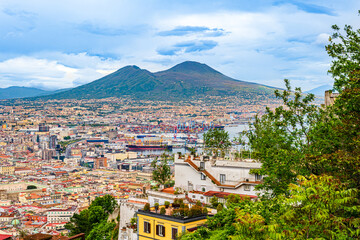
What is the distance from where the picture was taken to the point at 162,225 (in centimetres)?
785

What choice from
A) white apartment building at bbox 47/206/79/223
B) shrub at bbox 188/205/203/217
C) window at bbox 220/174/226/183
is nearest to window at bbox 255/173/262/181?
Answer: window at bbox 220/174/226/183

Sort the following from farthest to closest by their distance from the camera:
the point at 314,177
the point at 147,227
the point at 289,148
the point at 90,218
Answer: the point at 90,218, the point at 147,227, the point at 289,148, the point at 314,177

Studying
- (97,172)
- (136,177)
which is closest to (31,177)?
(97,172)

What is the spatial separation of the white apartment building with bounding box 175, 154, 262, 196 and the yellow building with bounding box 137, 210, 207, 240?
2.74 m

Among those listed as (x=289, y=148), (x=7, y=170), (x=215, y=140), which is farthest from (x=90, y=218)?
(x=7, y=170)

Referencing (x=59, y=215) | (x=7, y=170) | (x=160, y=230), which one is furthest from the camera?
(x=7, y=170)

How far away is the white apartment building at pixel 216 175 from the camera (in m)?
10.4

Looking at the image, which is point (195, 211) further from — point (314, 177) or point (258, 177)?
point (314, 177)

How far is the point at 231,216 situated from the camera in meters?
6.58

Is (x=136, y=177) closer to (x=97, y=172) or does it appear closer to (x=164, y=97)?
(x=97, y=172)

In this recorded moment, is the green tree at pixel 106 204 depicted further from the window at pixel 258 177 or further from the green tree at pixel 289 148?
the green tree at pixel 289 148

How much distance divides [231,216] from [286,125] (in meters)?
1.86

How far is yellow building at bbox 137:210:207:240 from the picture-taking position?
7555 millimetres

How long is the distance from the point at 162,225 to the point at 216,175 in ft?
11.7
